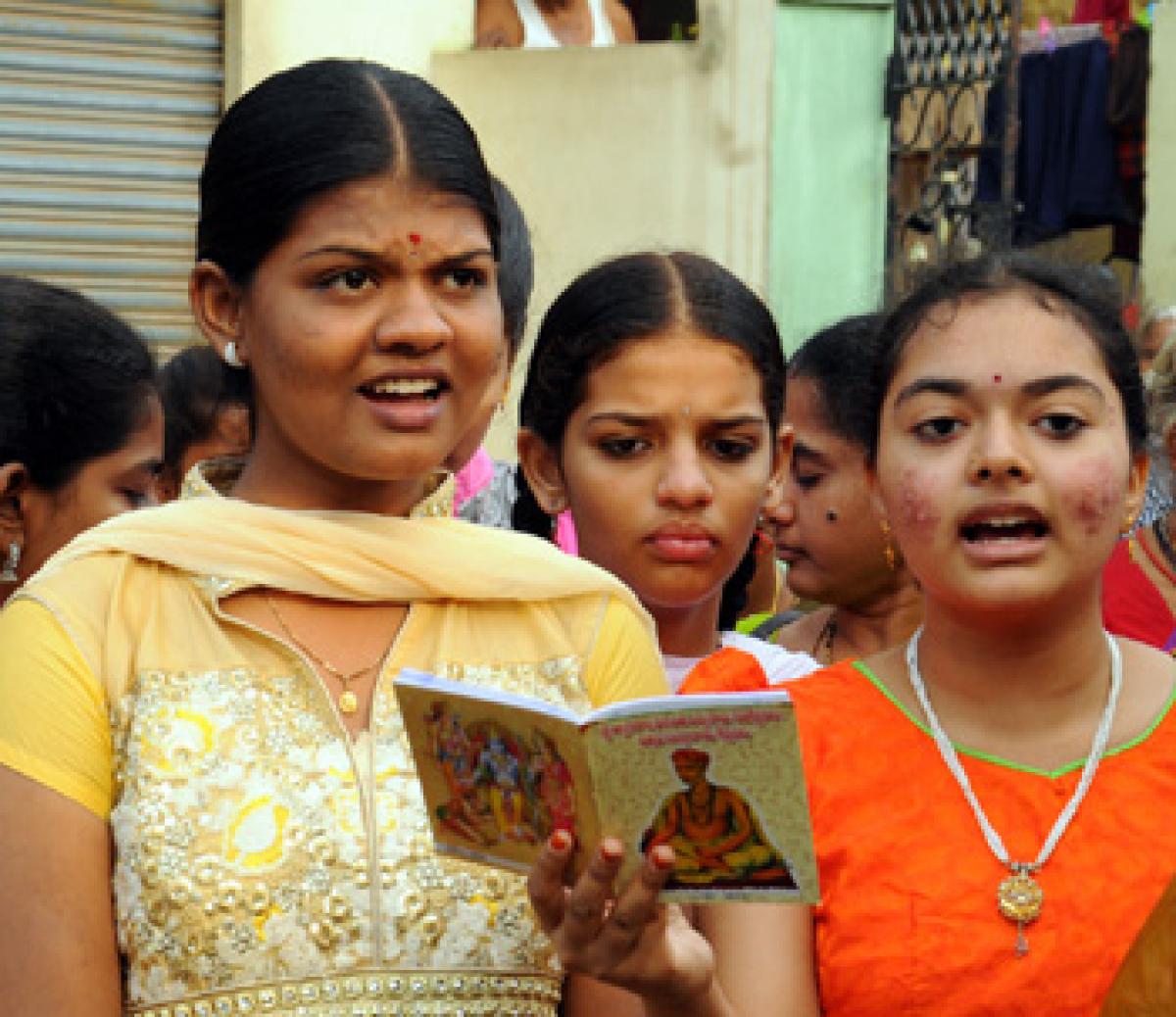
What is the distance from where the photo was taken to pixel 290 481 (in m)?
2.75

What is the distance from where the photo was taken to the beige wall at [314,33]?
7613mm

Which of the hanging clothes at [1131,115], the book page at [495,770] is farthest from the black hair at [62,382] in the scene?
the hanging clothes at [1131,115]

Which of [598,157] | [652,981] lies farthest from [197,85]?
[652,981]

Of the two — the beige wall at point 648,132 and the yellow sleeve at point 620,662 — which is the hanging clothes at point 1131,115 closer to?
the beige wall at point 648,132

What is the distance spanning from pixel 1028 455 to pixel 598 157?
550 cm

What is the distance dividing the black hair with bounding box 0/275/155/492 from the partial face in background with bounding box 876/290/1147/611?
1655mm

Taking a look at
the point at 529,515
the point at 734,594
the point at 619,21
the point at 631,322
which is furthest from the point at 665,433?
the point at 619,21

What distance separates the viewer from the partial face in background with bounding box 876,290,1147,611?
2879 mm

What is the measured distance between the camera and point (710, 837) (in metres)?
2.31

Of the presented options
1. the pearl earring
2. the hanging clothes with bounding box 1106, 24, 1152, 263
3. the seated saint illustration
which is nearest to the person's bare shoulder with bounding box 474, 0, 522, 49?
the hanging clothes with bounding box 1106, 24, 1152, 263

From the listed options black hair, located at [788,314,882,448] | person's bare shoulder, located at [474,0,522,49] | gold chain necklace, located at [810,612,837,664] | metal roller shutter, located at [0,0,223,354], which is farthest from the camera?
person's bare shoulder, located at [474,0,522,49]

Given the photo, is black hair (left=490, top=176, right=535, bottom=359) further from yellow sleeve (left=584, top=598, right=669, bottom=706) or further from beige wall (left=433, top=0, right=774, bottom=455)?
beige wall (left=433, top=0, right=774, bottom=455)

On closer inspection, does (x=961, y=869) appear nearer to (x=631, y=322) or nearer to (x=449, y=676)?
(x=449, y=676)

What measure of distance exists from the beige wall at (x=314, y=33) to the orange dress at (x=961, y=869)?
5.09 meters
